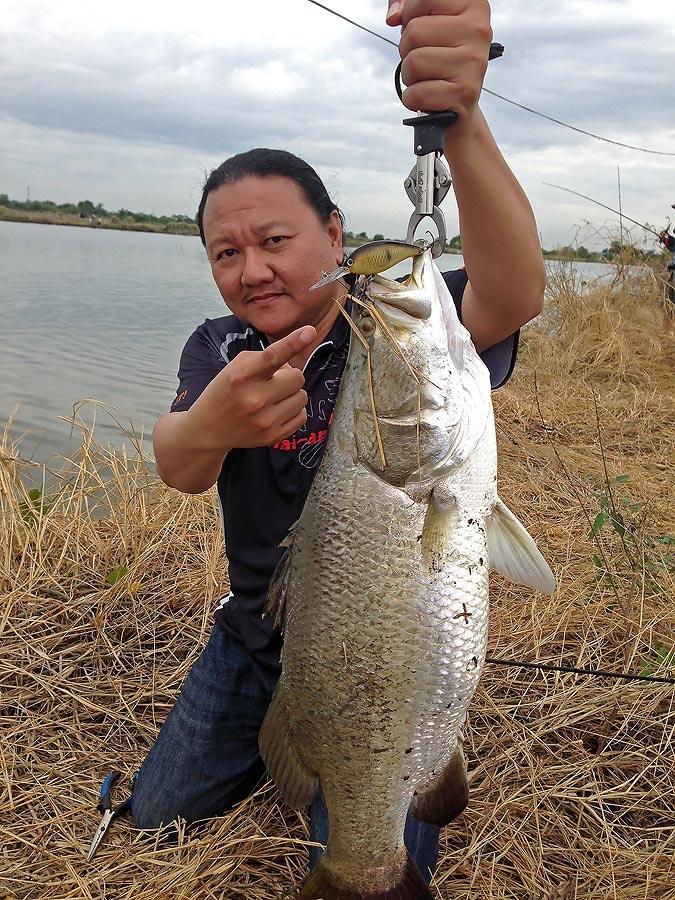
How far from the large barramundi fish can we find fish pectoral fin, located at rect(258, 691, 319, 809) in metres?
0.08

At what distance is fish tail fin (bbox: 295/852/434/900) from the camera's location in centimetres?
Result: 181

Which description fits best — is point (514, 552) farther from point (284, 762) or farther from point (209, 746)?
point (209, 746)

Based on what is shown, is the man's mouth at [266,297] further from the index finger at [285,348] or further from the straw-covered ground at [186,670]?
the straw-covered ground at [186,670]

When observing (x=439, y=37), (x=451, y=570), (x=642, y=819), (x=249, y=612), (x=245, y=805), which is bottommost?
(x=245, y=805)

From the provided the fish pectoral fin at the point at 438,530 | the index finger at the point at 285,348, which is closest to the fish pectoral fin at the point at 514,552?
the fish pectoral fin at the point at 438,530

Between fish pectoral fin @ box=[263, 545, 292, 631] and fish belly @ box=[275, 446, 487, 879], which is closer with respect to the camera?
fish belly @ box=[275, 446, 487, 879]

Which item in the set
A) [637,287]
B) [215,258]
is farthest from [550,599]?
[637,287]

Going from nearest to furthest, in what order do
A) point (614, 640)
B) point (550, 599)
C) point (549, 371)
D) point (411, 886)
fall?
point (411, 886) → point (614, 640) → point (550, 599) → point (549, 371)

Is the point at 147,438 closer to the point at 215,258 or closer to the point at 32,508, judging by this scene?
the point at 32,508

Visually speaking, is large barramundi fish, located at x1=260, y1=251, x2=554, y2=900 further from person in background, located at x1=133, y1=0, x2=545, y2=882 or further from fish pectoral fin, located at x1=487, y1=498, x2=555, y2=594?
person in background, located at x1=133, y1=0, x2=545, y2=882

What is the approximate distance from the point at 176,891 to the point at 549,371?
8636 mm

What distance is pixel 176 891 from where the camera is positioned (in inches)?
89.4

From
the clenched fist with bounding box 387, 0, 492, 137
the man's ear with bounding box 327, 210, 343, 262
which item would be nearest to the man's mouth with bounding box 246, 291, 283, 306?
the man's ear with bounding box 327, 210, 343, 262

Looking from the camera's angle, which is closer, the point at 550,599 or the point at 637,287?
the point at 550,599
